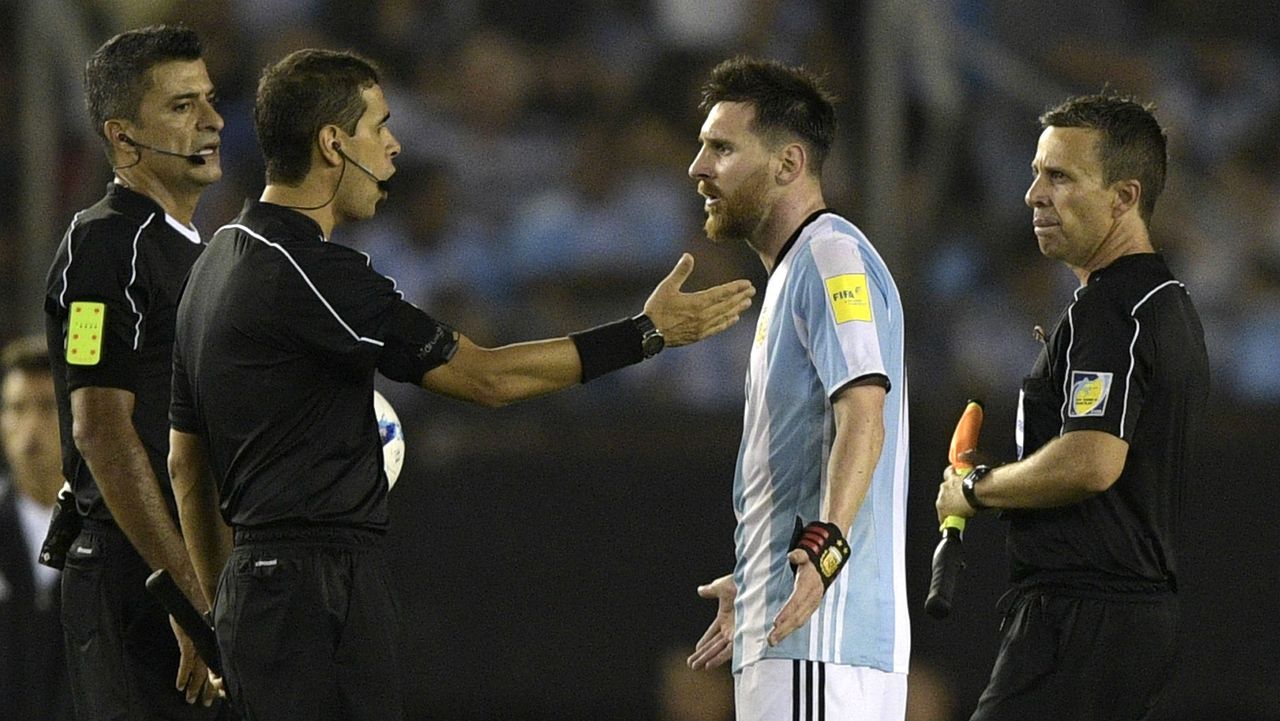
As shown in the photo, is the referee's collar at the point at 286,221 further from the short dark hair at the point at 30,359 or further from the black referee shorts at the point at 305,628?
the short dark hair at the point at 30,359

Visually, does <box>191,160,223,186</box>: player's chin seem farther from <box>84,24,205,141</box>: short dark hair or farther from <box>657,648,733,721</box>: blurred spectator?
<box>657,648,733,721</box>: blurred spectator

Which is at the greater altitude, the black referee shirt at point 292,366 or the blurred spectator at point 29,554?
the black referee shirt at point 292,366

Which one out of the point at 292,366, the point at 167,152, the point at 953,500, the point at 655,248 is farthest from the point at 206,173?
the point at 655,248

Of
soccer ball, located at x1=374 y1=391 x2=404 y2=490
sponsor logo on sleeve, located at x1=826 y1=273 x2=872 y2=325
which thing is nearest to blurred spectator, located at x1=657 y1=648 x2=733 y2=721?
soccer ball, located at x1=374 y1=391 x2=404 y2=490

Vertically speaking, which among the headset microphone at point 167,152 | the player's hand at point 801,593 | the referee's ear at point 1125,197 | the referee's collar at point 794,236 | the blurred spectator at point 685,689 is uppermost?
the headset microphone at point 167,152

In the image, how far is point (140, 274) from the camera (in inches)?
177

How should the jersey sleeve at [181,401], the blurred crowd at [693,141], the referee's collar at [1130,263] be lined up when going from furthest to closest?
the blurred crowd at [693,141] → the referee's collar at [1130,263] → the jersey sleeve at [181,401]

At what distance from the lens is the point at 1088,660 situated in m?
4.33

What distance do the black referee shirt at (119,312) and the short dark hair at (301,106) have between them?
565 mm

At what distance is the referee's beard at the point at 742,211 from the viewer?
4270 millimetres

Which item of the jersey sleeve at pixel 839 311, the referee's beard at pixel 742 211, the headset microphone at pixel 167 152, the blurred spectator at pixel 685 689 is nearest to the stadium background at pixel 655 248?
the blurred spectator at pixel 685 689

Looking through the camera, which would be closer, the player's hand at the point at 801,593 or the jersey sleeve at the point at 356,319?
the player's hand at the point at 801,593

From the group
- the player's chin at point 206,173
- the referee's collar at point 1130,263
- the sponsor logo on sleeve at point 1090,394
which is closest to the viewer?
the sponsor logo on sleeve at point 1090,394

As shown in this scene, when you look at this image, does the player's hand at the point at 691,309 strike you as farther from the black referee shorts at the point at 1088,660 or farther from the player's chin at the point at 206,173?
the player's chin at the point at 206,173
